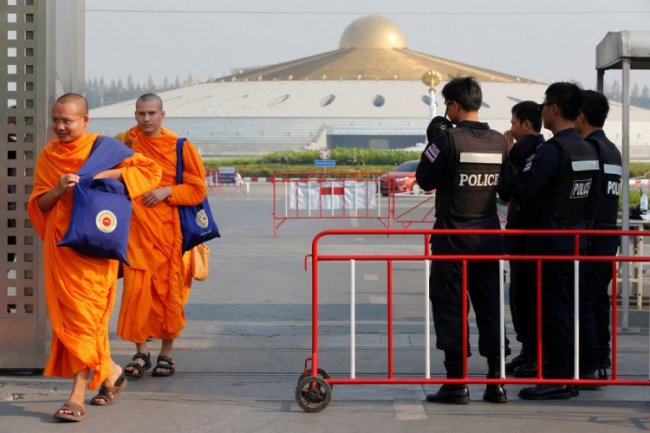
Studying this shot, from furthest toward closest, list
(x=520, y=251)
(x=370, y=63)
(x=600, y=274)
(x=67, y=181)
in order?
(x=370, y=63) < (x=520, y=251) < (x=600, y=274) < (x=67, y=181)

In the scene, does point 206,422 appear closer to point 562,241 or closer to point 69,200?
point 69,200

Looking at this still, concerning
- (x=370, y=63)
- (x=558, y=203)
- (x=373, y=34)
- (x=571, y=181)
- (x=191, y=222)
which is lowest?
(x=191, y=222)

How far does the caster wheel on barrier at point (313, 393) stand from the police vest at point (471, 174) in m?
1.19

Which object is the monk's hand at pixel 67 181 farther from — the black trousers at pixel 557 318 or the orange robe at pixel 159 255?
the black trousers at pixel 557 318

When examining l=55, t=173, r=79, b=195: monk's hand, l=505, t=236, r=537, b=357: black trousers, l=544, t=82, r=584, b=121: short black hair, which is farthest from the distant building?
l=55, t=173, r=79, b=195: monk's hand

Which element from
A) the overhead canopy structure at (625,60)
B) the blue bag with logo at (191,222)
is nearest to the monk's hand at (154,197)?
the blue bag with logo at (191,222)

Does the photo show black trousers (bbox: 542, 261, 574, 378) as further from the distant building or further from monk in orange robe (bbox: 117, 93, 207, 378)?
the distant building

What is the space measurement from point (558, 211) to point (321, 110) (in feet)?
270

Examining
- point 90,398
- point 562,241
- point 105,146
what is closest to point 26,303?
point 90,398

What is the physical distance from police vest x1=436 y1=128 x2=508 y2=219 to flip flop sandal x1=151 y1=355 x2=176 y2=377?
6.44 ft

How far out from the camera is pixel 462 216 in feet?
22.0

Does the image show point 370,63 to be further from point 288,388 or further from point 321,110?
point 288,388

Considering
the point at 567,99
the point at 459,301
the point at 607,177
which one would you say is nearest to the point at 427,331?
the point at 459,301

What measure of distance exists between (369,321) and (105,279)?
13.0 ft
